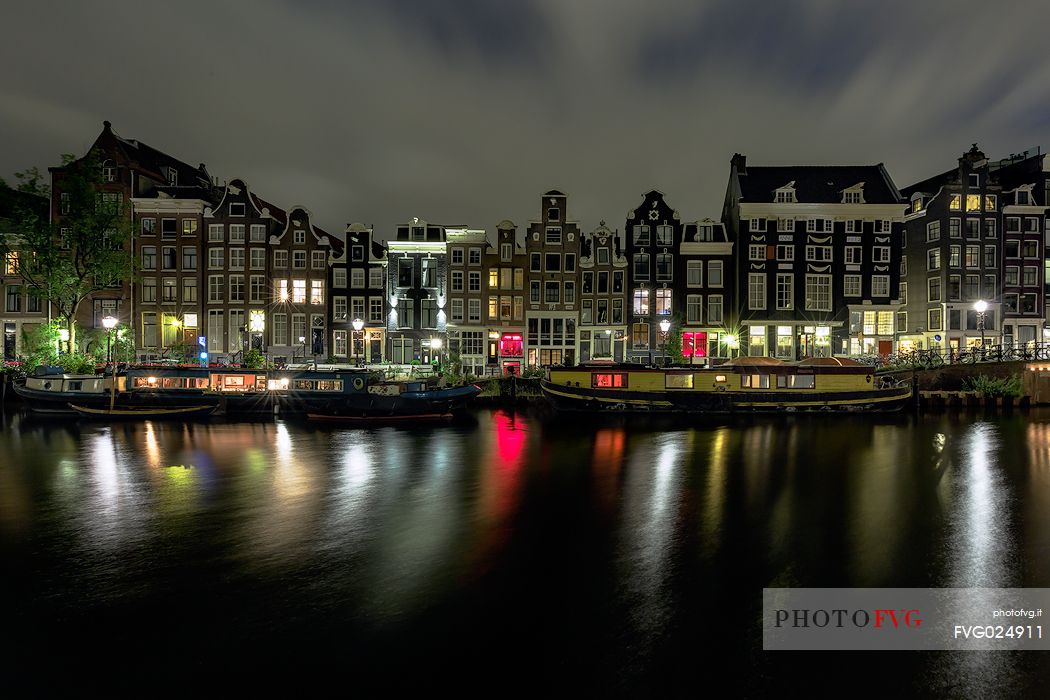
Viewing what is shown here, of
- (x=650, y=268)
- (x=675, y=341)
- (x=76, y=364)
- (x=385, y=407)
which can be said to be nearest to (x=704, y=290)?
(x=650, y=268)

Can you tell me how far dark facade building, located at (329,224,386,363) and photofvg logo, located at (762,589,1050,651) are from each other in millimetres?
48674

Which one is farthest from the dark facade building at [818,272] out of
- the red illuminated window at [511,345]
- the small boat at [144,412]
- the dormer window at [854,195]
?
the small boat at [144,412]

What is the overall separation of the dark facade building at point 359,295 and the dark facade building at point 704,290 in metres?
29.5

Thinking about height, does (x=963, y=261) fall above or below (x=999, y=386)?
above

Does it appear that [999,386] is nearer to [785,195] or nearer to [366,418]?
[785,195]

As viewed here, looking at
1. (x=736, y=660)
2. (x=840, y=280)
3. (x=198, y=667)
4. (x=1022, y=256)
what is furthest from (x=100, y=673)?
(x=1022, y=256)

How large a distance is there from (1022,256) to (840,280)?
71.7ft

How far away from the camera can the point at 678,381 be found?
39.5 meters

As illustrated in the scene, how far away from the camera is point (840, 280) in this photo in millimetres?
55906

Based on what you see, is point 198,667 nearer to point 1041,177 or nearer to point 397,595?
point 397,595

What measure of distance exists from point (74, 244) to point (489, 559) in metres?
53.7

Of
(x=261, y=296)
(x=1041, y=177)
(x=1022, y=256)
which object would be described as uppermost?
(x=1041, y=177)

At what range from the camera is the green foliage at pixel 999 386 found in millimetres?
42844

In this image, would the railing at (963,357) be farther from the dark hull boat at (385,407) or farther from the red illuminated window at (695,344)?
the dark hull boat at (385,407)
